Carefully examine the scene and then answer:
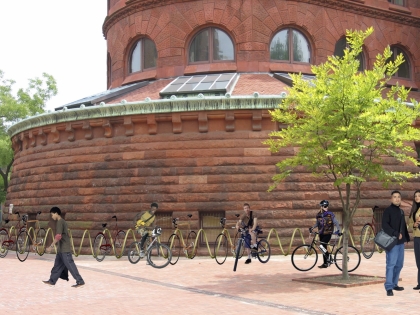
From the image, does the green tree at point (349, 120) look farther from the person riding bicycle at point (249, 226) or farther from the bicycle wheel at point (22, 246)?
the bicycle wheel at point (22, 246)

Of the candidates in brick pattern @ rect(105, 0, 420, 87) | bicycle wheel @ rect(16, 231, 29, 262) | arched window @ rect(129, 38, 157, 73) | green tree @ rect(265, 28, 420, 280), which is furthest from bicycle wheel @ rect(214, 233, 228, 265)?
arched window @ rect(129, 38, 157, 73)

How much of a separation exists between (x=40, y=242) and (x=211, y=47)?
11.1 m

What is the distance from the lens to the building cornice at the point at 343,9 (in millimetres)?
26797

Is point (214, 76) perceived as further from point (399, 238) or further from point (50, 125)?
point (399, 238)

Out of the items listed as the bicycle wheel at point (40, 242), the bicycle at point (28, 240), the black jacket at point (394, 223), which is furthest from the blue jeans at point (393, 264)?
the bicycle wheel at point (40, 242)

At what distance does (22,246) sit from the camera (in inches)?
869

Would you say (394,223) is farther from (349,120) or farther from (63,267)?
(63,267)

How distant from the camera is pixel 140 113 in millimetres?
22156

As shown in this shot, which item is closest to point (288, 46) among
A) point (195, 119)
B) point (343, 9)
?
point (343, 9)

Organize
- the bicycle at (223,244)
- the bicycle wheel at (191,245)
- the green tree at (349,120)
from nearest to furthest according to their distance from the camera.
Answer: the green tree at (349,120) < the bicycle at (223,244) < the bicycle wheel at (191,245)

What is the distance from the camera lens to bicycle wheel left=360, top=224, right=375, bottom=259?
20250mm

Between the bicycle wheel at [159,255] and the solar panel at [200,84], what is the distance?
7.21m

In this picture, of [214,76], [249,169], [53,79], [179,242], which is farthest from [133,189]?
[53,79]

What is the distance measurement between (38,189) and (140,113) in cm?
608
